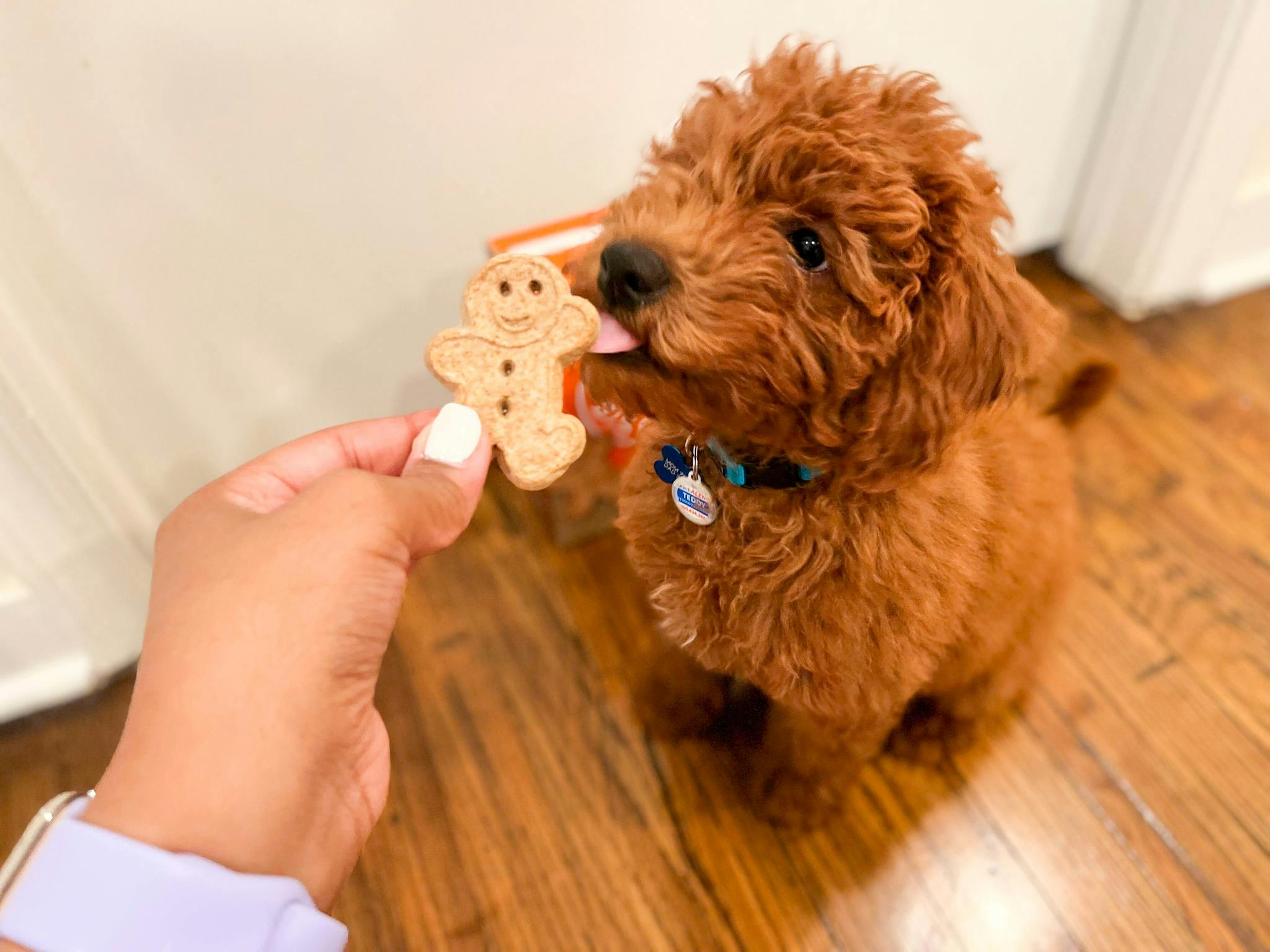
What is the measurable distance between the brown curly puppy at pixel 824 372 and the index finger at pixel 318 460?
22 centimetres

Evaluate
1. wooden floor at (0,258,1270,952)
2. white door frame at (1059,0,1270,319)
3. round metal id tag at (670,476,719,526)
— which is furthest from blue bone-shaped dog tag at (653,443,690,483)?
white door frame at (1059,0,1270,319)

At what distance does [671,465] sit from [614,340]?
21 cm

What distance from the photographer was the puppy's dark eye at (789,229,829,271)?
71 cm

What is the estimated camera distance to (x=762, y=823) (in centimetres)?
120

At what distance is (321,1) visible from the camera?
1039mm

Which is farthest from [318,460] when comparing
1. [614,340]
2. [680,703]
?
[680,703]

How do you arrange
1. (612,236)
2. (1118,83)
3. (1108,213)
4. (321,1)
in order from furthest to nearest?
(1108,213) < (1118,83) < (321,1) < (612,236)

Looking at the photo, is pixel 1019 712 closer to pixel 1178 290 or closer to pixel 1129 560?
pixel 1129 560

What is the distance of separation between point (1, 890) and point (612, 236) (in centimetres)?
68

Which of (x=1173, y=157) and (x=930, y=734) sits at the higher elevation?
(x=1173, y=157)

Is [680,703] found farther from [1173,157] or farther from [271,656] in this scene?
[1173,157]

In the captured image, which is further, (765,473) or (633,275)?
(765,473)

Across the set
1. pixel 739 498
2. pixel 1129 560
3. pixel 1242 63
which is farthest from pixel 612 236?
pixel 1242 63

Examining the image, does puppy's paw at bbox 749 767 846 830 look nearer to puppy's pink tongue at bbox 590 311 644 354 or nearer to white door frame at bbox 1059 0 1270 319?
puppy's pink tongue at bbox 590 311 644 354
